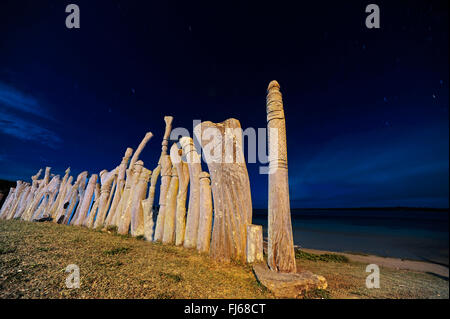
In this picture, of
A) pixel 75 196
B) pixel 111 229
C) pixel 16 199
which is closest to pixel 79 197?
pixel 75 196

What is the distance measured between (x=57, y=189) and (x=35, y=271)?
8.65 metres

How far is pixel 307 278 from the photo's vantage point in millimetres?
2107

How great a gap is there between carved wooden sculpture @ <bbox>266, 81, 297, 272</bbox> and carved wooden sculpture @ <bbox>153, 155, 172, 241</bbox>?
3.17 metres

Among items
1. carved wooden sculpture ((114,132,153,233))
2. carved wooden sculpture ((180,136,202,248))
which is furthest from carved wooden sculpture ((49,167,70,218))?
carved wooden sculpture ((180,136,202,248))

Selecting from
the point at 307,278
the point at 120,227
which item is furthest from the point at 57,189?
the point at 307,278

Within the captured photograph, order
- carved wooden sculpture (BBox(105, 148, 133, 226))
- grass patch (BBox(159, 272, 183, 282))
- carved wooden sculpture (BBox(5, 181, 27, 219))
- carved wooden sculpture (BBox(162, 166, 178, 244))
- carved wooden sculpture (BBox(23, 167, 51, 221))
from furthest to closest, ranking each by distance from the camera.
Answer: carved wooden sculpture (BBox(5, 181, 27, 219))
carved wooden sculpture (BBox(23, 167, 51, 221))
carved wooden sculpture (BBox(105, 148, 133, 226))
carved wooden sculpture (BBox(162, 166, 178, 244))
grass patch (BBox(159, 272, 183, 282))

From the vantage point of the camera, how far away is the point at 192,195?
4.09 metres

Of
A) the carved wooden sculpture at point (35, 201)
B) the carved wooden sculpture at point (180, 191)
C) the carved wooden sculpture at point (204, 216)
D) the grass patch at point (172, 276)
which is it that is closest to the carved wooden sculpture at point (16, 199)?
the carved wooden sculpture at point (35, 201)

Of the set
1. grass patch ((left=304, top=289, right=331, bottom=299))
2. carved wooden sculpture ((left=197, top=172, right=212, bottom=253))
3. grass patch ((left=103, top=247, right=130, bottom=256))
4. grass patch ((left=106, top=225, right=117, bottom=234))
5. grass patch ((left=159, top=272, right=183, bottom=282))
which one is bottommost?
grass patch ((left=106, top=225, right=117, bottom=234))

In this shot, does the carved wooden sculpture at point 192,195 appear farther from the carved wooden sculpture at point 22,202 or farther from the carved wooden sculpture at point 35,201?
the carved wooden sculpture at point 22,202

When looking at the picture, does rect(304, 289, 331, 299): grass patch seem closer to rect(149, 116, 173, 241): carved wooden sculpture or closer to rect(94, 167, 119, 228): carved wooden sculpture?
rect(149, 116, 173, 241): carved wooden sculpture

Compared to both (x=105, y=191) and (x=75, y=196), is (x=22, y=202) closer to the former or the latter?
(x=75, y=196)

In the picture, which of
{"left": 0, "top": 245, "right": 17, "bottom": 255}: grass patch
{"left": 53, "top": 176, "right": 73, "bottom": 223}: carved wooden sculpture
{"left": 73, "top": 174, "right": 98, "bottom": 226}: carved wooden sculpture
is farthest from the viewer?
{"left": 53, "top": 176, "right": 73, "bottom": 223}: carved wooden sculpture

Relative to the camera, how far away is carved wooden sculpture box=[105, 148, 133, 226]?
5.89 metres
